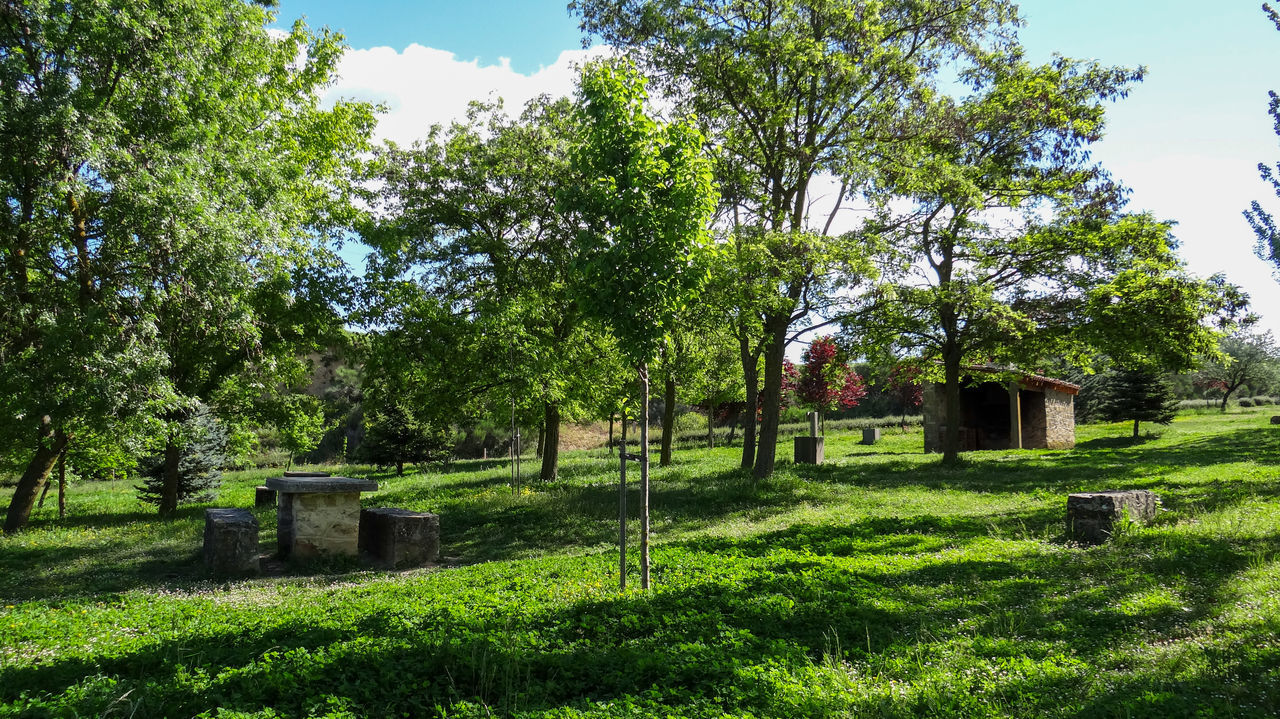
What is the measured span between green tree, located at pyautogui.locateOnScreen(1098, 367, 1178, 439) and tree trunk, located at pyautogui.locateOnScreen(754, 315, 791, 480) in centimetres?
1905

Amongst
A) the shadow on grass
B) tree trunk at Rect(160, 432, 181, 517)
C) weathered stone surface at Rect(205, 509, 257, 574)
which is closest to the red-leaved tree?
tree trunk at Rect(160, 432, 181, 517)

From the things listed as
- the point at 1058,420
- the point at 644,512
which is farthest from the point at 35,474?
the point at 1058,420

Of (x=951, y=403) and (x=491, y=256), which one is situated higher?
(x=491, y=256)

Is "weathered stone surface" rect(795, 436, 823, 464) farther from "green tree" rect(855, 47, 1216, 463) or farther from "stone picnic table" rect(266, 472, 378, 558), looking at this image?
"stone picnic table" rect(266, 472, 378, 558)

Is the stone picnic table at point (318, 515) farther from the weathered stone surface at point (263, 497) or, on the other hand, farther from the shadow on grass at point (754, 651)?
the weathered stone surface at point (263, 497)

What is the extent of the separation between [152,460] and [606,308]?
801 inches

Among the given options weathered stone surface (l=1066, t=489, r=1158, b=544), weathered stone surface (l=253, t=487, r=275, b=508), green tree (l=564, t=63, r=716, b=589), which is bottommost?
weathered stone surface (l=253, t=487, r=275, b=508)

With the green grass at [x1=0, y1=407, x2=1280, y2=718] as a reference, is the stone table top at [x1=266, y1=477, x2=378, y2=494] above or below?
above

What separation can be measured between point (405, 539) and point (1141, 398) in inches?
1183

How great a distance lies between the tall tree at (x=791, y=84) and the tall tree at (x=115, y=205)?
9.49 meters

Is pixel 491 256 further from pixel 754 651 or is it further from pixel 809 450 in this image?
pixel 754 651

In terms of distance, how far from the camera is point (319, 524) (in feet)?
35.2

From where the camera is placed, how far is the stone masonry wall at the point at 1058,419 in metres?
28.3

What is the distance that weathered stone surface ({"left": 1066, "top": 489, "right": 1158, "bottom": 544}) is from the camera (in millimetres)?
9102
